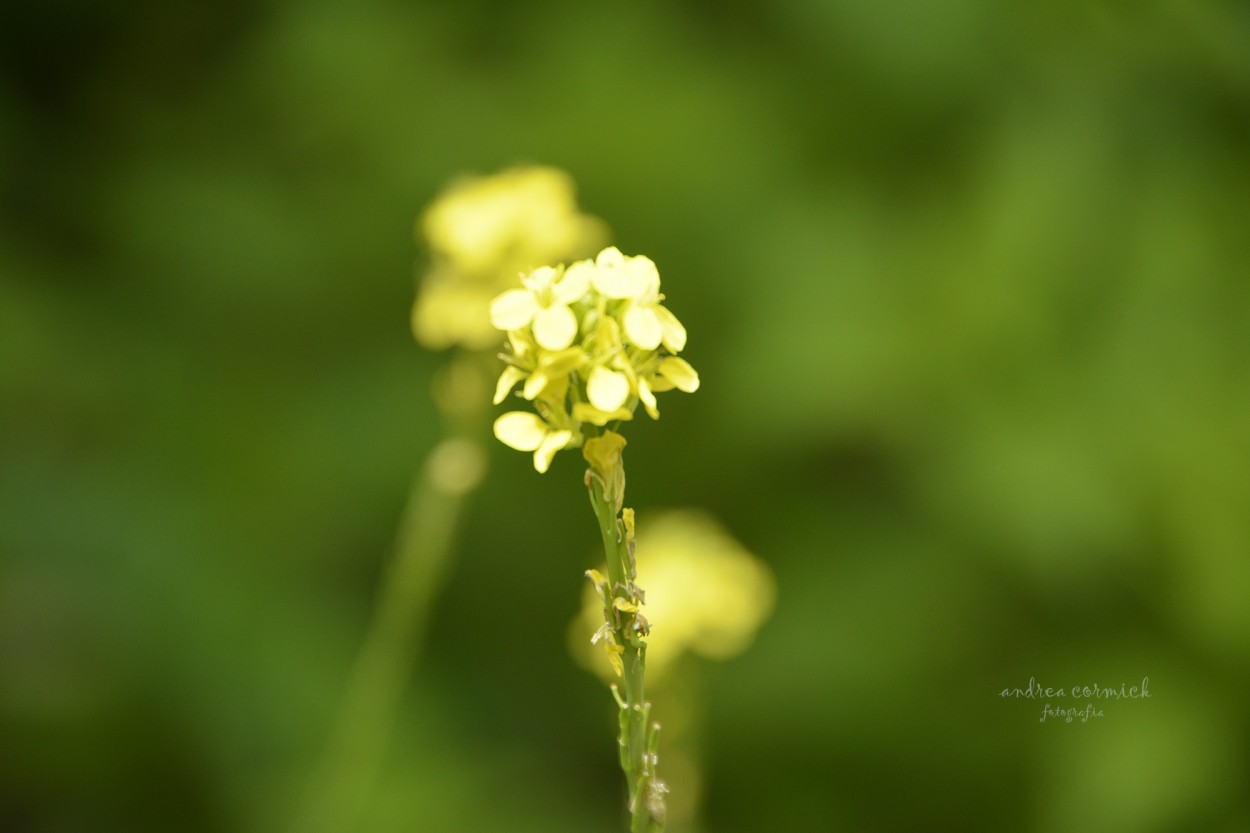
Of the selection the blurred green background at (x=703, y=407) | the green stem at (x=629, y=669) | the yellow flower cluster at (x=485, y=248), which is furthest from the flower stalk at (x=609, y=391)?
the blurred green background at (x=703, y=407)

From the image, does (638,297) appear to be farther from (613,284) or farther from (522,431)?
(522,431)

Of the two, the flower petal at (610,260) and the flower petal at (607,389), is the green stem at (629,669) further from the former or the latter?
the flower petal at (610,260)

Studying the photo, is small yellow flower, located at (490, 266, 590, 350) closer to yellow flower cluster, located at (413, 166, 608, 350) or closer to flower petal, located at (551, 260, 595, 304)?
flower petal, located at (551, 260, 595, 304)

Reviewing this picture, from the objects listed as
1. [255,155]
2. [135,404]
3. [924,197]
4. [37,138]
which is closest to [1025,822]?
[924,197]

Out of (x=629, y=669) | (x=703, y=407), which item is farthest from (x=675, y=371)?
(x=703, y=407)

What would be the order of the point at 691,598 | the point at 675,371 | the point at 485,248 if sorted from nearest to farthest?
the point at 675,371 → the point at 485,248 → the point at 691,598

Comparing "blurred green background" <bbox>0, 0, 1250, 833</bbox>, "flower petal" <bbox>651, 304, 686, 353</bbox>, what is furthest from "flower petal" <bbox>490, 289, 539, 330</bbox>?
"blurred green background" <bbox>0, 0, 1250, 833</bbox>
